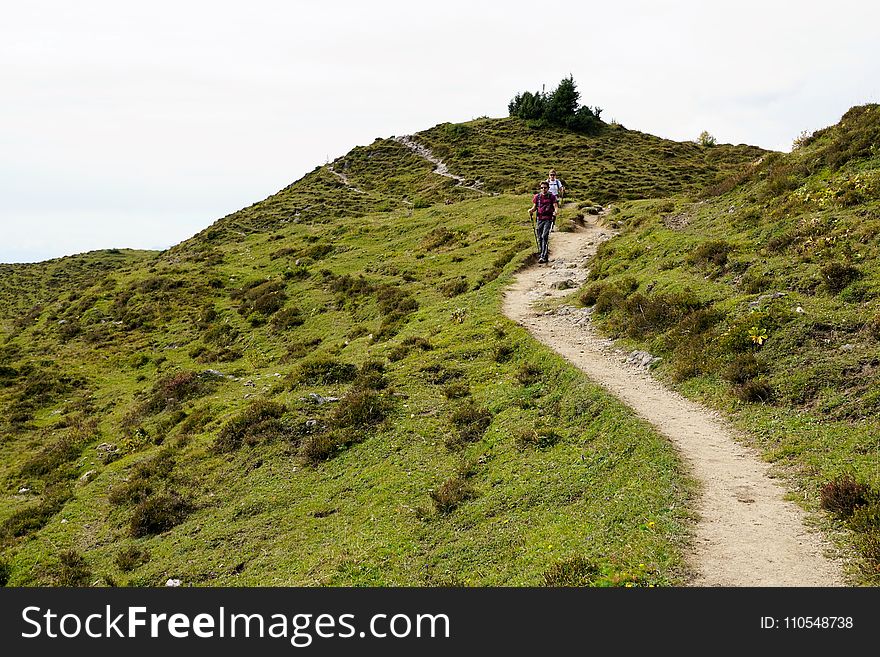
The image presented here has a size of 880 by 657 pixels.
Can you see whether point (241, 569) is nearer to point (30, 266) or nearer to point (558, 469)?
point (558, 469)

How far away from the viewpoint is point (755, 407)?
11.7m

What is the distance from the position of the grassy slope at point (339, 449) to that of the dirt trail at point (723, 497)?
44 centimetres

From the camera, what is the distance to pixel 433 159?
265 feet

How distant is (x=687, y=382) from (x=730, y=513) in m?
5.89

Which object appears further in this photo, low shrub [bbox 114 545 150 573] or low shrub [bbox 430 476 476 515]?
low shrub [bbox 114 545 150 573]

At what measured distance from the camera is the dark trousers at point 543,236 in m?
28.6

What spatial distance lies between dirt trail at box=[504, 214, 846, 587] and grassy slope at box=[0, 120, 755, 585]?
436mm

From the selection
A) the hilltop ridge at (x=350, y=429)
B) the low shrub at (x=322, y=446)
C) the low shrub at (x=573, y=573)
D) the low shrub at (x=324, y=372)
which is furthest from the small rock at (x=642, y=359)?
the low shrub at (x=324, y=372)

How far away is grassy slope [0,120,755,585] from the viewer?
32.4 feet

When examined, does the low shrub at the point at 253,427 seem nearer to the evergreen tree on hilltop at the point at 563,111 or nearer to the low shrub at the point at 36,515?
the low shrub at the point at 36,515

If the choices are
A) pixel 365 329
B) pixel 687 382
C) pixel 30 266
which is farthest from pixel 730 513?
pixel 30 266

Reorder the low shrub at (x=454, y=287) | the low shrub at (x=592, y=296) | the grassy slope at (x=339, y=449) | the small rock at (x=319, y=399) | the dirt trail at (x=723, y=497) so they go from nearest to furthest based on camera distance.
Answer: the dirt trail at (x=723, y=497), the grassy slope at (x=339, y=449), the small rock at (x=319, y=399), the low shrub at (x=592, y=296), the low shrub at (x=454, y=287)

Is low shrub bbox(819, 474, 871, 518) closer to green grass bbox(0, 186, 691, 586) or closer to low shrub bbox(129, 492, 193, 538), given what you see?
green grass bbox(0, 186, 691, 586)

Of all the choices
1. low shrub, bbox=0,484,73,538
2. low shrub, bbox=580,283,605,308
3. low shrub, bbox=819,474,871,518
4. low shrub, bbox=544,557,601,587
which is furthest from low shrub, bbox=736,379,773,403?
low shrub, bbox=0,484,73,538
